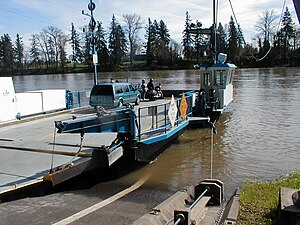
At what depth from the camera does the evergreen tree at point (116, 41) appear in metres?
106

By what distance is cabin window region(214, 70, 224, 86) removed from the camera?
65.0 ft

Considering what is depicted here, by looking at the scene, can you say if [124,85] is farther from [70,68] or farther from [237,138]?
[70,68]

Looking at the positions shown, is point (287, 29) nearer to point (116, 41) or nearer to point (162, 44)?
point (162, 44)

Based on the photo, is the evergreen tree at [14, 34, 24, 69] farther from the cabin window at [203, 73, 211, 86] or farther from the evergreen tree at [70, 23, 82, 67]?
the cabin window at [203, 73, 211, 86]

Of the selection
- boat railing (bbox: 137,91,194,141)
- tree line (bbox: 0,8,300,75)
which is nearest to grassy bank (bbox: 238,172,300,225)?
boat railing (bbox: 137,91,194,141)

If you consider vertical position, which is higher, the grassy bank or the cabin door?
the cabin door

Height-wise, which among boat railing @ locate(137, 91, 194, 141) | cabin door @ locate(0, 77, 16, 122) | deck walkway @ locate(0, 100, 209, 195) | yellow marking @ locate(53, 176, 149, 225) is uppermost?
cabin door @ locate(0, 77, 16, 122)

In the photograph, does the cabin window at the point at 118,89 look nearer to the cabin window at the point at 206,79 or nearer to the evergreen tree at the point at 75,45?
the cabin window at the point at 206,79

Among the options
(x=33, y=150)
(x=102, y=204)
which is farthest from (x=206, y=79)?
(x=102, y=204)

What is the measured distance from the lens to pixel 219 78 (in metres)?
19.9

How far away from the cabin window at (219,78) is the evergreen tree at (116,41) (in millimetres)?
87326

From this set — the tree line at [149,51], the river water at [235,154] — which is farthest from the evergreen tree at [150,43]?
the river water at [235,154]

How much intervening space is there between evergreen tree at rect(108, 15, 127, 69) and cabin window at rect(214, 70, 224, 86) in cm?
8733

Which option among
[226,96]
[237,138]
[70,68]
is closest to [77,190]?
[237,138]
